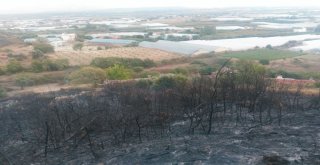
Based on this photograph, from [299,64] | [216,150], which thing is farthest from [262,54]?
[216,150]

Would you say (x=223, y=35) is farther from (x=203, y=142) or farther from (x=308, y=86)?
(x=203, y=142)

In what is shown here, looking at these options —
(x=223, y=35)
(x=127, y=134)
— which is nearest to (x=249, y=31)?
(x=223, y=35)

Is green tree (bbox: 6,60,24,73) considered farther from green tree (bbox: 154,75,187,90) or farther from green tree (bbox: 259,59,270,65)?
green tree (bbox: 259,59,270,65)

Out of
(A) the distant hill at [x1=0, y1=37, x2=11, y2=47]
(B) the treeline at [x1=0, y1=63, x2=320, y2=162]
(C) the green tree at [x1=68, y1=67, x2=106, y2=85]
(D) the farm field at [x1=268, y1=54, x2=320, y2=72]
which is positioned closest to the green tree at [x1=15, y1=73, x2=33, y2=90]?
(C) the green tree at [x1=68, y1=67, x2=106, y2=85]

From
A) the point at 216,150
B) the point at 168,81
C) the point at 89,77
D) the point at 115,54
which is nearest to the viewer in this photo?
the point at 216,150

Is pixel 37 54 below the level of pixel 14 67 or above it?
below

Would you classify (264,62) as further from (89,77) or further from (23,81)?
(23,81)
